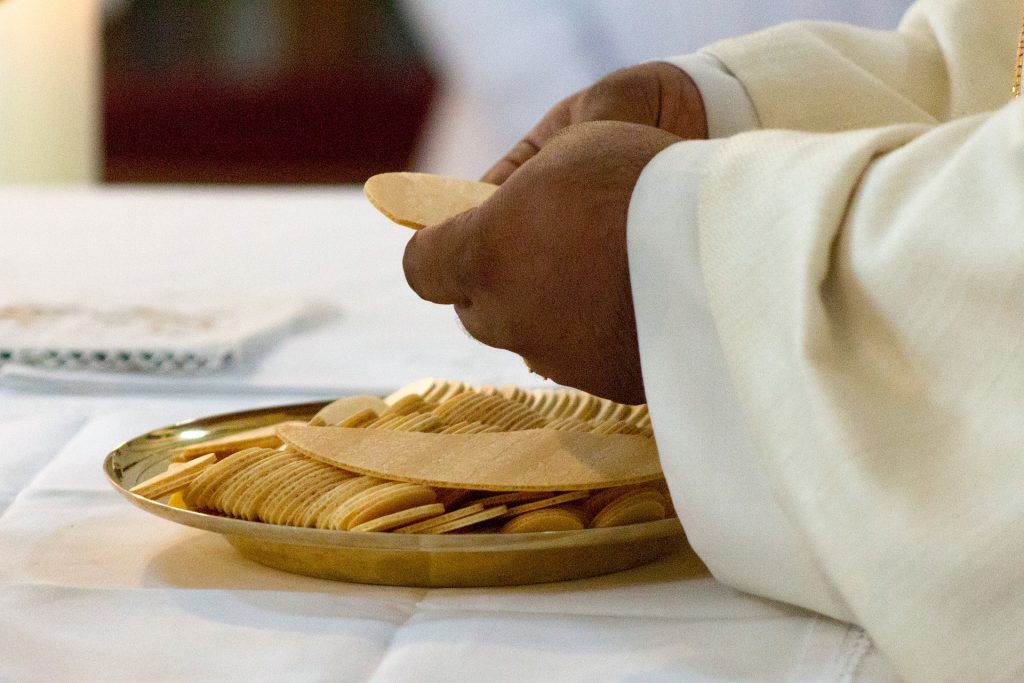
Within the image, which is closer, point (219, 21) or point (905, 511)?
point (905, 511)

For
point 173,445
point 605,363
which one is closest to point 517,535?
point 605,363

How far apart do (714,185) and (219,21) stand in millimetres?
3825

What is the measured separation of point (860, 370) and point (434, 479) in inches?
6.0

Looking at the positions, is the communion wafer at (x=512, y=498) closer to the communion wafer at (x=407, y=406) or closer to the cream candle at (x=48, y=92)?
the communion wafer at (x=407, y=406)

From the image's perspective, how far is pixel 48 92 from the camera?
11.1 feet

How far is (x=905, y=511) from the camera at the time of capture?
1.14 ft

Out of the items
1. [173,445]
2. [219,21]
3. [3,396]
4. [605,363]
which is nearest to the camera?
[605,363]

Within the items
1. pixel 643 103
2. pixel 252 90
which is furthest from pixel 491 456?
pixel 252 90

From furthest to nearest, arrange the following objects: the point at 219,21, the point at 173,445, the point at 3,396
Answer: the point at 219,21 < the point at 3,396 < the point at 173,445

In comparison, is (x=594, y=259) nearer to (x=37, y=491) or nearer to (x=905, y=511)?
(x=905, y=511)

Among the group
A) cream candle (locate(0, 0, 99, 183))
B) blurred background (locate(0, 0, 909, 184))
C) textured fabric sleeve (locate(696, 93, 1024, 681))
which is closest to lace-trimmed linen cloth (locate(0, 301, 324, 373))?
textured fabric sleeve (locate(696, 93, 1024, 681))

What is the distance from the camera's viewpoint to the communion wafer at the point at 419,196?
1.51ft

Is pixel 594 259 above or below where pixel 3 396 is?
above

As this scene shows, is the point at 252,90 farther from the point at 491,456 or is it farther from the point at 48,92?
the point at 491,456
